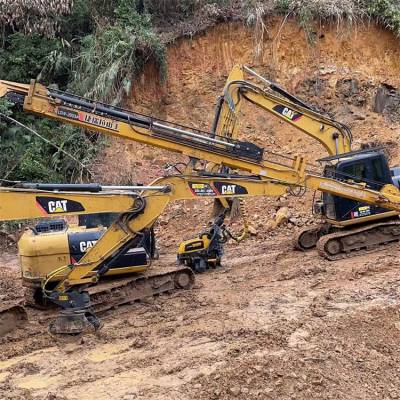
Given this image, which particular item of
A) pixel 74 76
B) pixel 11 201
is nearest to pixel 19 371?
pixel 11 201

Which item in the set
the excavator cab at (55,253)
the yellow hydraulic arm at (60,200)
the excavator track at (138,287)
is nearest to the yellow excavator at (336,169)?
the excavator track at (138,287)

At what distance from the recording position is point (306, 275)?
10578mm

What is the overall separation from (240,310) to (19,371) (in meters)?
3.27

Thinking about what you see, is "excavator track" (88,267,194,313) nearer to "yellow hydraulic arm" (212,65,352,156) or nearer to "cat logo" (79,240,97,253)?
"cat logo" (79,240,97,253)

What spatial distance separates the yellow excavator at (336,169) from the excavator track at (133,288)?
3068mm

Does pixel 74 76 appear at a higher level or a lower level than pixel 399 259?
higher

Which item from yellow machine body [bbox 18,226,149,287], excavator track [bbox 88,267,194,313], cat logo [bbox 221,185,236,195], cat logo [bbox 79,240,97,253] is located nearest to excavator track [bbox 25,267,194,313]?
excavator track [bbox 88,267,194,313]

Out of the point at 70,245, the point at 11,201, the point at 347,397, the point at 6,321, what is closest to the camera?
the point at 347,397

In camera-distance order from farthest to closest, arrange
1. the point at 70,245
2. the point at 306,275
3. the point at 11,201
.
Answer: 1. the point at 306,275
2. the point at 70,245
3. the point at 11,201

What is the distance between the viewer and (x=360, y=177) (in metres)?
11.7

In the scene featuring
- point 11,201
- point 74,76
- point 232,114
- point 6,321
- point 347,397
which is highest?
point 74,76

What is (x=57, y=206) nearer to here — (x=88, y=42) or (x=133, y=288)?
(x=133, y=288)

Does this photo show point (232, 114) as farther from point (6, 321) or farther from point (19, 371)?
point (19, 371)

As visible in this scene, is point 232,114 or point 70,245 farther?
point 232,114
